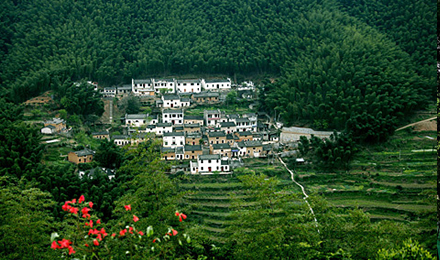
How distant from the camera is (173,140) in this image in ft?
82.9

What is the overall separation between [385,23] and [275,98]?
1306 centimetres

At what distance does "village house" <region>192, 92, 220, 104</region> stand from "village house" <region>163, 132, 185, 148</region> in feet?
22.1

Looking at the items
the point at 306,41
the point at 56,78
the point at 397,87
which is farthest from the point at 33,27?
the point at 397,87

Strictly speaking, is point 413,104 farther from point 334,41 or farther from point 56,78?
point 56,78

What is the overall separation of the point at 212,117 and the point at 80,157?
9.79 meters

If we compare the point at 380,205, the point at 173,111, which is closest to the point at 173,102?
the point at 173,111

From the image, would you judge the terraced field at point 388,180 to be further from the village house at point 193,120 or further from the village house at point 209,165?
the village house at point 193,120

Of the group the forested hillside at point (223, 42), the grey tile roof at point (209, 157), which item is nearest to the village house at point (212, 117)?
the forested hillside at point (223, 42)

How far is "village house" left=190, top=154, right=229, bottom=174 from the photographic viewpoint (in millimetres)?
22562

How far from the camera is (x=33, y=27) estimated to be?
35906 millimetres

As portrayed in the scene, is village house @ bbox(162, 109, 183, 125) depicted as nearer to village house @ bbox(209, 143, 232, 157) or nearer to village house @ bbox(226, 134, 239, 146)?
village house @ bbox(226, 134, 239, 146)

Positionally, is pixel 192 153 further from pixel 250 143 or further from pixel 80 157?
pixel 80 157

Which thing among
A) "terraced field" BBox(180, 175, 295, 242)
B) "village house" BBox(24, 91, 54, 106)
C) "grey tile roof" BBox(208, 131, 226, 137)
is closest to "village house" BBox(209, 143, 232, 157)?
"grey tile roof" BBox(208, 131, 226, 137)

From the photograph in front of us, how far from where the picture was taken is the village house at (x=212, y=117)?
28328 millimetres
